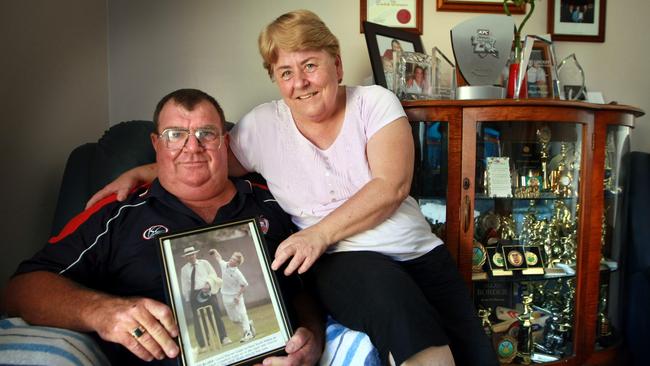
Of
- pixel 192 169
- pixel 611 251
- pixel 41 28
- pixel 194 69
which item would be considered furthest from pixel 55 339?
pixel 611 251

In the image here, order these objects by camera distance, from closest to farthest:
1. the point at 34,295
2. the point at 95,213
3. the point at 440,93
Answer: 1. the point at 34,295
2. the point at 95,213
3. the point at 440,93

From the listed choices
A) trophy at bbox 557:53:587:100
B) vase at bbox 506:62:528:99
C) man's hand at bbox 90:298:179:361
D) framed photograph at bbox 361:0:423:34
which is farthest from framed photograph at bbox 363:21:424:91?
man's hand at bbox 90:298:179:361

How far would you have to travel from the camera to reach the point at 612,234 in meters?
1.85

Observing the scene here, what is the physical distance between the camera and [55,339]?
0.88 m

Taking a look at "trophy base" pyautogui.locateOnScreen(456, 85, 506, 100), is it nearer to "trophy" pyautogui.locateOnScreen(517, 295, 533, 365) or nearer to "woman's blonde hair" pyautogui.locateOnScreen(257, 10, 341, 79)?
"woman's blonde hair" pyautogui.locateOnScreen(257, 10, 341, 79)

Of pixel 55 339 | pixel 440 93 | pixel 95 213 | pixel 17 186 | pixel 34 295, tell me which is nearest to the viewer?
pixel 55 339

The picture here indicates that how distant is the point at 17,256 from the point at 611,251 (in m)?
2.22

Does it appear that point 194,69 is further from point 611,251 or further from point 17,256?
point 611,251

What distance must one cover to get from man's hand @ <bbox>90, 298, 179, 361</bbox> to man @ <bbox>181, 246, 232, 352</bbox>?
0.15ft

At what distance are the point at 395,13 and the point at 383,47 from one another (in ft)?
1.09

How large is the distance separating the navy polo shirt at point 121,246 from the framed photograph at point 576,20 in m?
1.77

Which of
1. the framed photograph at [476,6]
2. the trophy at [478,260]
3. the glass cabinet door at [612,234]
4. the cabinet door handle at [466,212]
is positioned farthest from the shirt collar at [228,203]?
the glass cabinet door at [612,234]

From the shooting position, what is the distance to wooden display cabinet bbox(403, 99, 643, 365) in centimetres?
160

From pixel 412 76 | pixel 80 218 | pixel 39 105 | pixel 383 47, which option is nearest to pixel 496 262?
pixel 412 76
